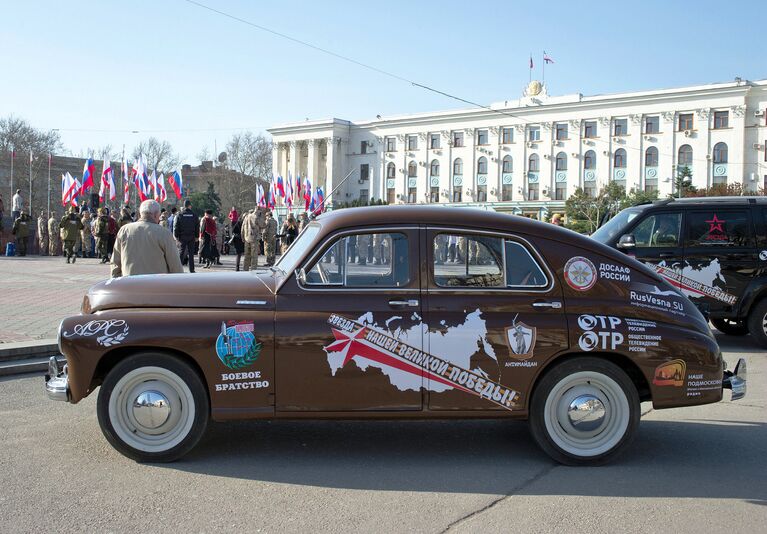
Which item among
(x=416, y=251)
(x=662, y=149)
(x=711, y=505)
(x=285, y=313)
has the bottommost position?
(x=711, y=505)

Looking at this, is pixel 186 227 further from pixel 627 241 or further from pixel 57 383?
pixel 57 383

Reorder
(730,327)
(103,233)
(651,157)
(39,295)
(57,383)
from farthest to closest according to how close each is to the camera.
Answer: (651,157) → (103,233) → (39,295) → (730,327) → (57,383)

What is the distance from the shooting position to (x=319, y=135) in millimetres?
123312

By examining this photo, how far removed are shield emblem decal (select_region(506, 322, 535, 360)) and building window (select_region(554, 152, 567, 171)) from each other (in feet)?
319

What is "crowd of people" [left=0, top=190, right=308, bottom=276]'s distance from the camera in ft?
25.9

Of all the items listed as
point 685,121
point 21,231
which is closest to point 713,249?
point 21,231

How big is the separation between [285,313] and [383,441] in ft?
4.82

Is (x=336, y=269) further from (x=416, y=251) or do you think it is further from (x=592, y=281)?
(x=592, y=281)

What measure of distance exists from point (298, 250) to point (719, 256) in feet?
24.4

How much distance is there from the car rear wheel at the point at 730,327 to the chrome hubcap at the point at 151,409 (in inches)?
383

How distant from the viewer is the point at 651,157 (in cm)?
9250

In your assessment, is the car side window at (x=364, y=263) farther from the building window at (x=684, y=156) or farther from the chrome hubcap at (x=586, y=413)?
the building window at (x=684, y=156)

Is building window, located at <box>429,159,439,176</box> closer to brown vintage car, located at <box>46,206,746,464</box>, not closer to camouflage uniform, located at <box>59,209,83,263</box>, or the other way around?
camouflage uniform, located at <box>59,209,83,263</box>

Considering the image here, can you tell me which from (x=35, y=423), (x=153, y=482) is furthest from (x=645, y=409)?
(x=35, y=423)
